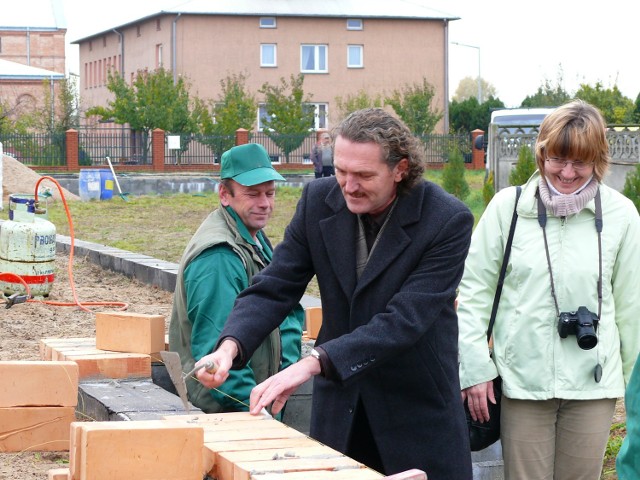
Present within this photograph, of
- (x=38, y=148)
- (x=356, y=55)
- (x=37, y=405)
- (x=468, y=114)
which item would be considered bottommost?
(x=37, y=405)

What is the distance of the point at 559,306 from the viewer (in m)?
4.04

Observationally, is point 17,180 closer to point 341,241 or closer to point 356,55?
point 341,241

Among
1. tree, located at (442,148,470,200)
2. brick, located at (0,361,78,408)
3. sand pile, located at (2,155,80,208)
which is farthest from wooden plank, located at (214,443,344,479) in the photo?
sand pile, located at (2,155,80,208)

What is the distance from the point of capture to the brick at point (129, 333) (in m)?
5.83

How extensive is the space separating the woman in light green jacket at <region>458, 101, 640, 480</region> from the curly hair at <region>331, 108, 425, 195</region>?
2.61 ft

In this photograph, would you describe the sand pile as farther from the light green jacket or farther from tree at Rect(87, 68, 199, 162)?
the light green jacket

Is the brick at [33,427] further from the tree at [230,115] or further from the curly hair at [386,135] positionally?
the tree at [230,115]

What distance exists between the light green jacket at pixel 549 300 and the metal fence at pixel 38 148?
1617 inches

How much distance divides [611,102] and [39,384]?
1302 inches

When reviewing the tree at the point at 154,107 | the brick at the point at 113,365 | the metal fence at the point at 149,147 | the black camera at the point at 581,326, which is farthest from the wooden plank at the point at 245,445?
the tree at the point at 154,107

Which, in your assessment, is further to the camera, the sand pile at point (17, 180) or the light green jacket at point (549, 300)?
the sand pile at point (17, 180)

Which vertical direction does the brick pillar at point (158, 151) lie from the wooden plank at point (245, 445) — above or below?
above

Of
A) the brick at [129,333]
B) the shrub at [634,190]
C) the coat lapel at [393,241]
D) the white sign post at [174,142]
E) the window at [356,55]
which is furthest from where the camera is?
the window at [356,55]

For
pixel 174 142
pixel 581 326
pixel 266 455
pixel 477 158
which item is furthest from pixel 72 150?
pixel 266 455
